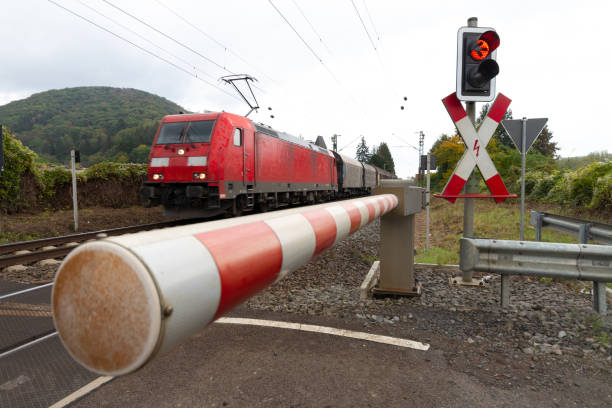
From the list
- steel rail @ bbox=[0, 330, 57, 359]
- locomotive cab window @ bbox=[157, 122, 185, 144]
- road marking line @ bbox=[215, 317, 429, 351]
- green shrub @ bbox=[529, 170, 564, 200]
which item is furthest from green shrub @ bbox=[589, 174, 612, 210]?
steel rail @ bbox=[0, 330, 57, 359]

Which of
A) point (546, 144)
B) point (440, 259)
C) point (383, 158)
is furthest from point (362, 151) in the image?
point (440, 259)

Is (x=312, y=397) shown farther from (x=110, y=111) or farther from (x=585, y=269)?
(x=110, y=111)

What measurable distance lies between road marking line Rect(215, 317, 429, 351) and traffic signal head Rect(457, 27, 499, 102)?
3.22 m

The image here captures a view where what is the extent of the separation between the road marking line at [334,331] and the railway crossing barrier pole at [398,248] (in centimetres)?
134

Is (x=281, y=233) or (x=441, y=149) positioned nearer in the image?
(x=281, y=233)

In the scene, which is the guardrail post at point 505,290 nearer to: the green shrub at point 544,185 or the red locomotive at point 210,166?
the red locomotive at point 210,166

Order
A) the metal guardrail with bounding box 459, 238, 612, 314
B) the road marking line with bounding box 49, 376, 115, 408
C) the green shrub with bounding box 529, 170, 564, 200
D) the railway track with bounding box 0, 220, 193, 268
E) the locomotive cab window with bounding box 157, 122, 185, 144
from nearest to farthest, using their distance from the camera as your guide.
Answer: the road marking line with bounding box 49, 376, 115, 408, the metal guardrail with bounding box 459, 238, 612, 314, the railway track with bounding box 0, 220, 193, 268, the locomotive cab window with bounding box 157, 122, 185, 144, the green shrub with bounding box 529, 170, 564, 200

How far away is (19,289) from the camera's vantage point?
5.15 m

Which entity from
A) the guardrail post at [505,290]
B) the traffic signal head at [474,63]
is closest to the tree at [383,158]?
the traffic signal head at [474,63]

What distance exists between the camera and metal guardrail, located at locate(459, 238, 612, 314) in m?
3.62

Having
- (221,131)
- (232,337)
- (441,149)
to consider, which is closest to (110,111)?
(441,149)

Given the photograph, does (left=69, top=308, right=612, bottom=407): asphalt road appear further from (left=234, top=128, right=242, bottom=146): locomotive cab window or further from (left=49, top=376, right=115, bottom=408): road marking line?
(left=234, top=128, right=242, bottom=146): locomotive cab window

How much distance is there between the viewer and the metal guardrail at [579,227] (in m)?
4.73

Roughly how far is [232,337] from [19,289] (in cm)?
392
